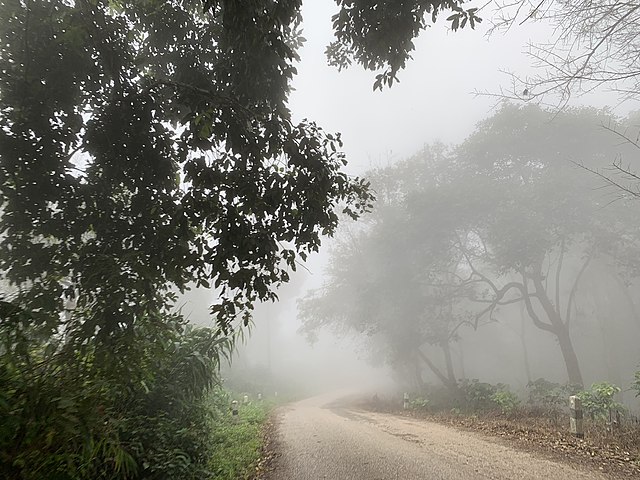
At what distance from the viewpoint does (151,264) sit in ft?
15.3

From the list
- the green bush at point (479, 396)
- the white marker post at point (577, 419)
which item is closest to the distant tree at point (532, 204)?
the green bush at point (479, 396)

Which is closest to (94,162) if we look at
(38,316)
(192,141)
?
(192,141)

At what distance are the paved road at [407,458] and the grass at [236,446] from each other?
0.55 m

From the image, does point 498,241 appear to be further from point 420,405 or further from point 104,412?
point 104,412

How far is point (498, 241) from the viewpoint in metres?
17.1

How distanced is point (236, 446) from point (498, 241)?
47.6 feet

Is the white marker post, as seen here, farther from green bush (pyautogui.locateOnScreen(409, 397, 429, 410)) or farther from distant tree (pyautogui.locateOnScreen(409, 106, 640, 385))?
distant tree (pyautogui.locateOnScreen(409, 106, 640, 385))

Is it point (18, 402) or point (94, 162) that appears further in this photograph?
point (94, 162)

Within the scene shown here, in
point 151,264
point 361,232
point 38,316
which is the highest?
point 361,232

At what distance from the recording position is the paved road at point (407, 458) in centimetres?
534

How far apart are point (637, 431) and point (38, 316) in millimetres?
9611

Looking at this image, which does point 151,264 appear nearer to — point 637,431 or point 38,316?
point 38,316

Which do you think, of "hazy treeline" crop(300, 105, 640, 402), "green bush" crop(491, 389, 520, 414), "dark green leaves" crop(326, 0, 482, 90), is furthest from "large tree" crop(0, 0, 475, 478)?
"hazy treeline" crop(300, 105, 640, 402)

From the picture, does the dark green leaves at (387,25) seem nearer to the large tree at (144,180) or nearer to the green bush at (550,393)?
the large tree at (144,180)
